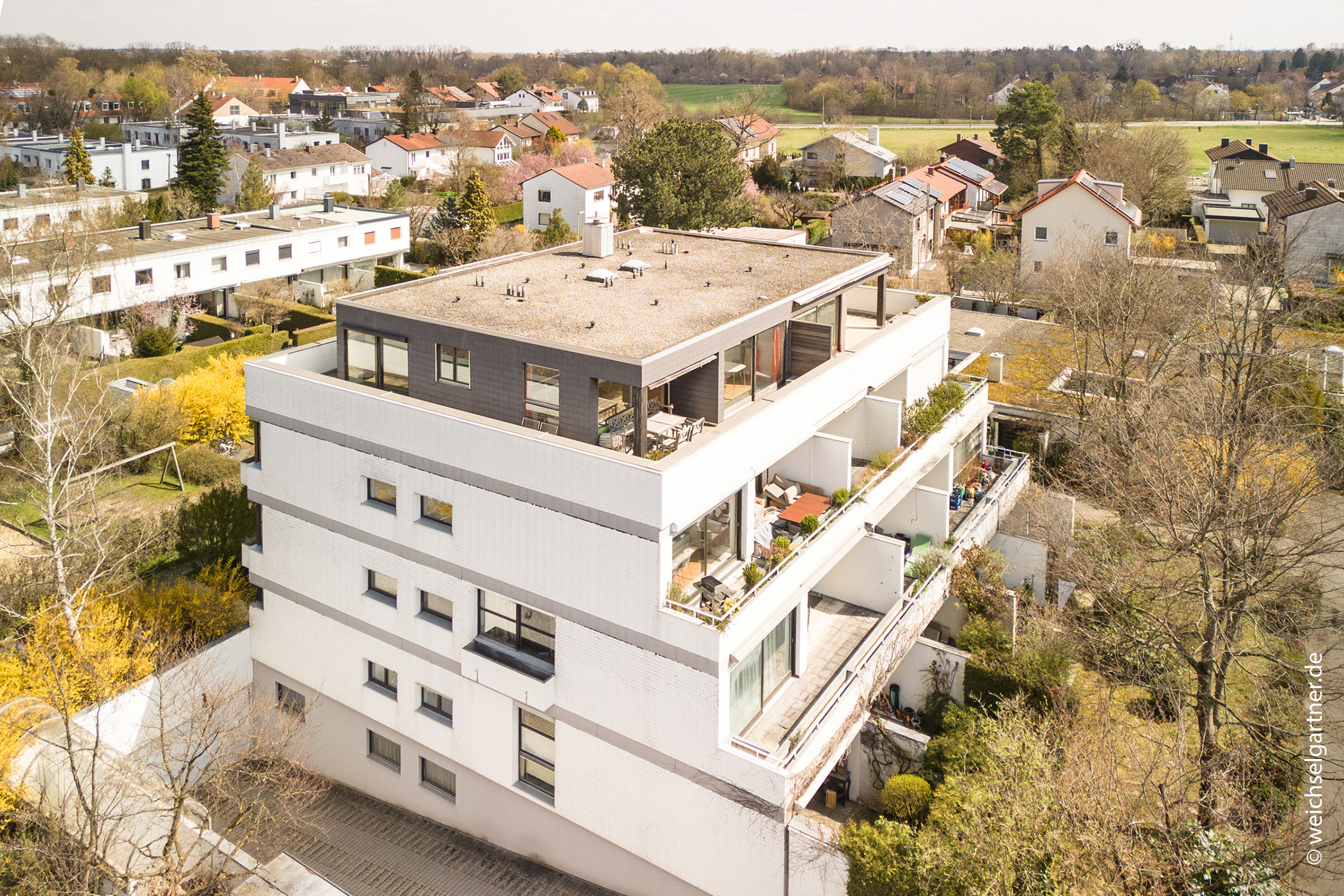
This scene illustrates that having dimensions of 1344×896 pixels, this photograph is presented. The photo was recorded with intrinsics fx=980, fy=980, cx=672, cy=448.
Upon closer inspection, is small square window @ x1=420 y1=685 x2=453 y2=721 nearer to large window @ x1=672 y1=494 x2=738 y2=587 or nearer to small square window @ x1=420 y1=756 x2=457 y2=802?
small square window @ x1=420 y1=756 x2=457 y2=802

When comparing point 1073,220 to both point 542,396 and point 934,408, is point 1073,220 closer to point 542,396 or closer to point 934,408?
point 934,408

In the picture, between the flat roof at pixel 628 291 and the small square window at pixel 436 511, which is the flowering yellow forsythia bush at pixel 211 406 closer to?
the flat roof at pixel 628 291

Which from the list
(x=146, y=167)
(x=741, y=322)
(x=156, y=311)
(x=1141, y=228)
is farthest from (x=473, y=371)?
(x=146, y=167)

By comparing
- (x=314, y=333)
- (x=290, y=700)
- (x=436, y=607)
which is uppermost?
(x=314, y=333)

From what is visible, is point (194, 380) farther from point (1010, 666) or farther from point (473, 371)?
point (1010, 666)

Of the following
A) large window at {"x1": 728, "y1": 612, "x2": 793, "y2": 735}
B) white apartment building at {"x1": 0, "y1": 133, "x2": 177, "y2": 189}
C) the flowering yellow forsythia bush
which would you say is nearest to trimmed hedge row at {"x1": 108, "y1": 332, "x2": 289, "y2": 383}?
the flowering yellow forsythia bush

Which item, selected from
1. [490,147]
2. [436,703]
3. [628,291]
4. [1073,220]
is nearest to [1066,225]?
[1073,220]
